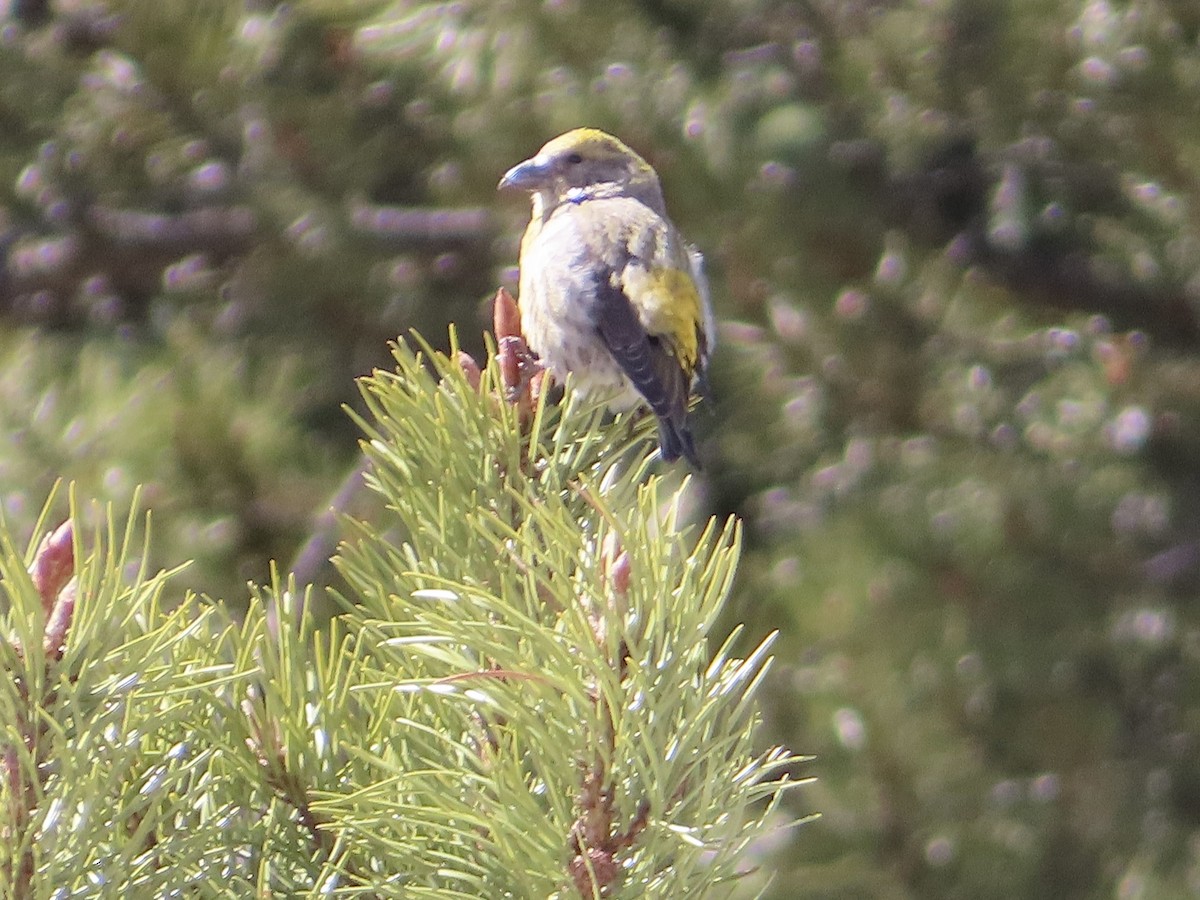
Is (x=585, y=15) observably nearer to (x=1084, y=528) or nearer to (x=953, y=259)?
(x=953, y=259)

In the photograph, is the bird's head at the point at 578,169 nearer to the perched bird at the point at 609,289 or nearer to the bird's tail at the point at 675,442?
the perched bird at the point at 609,289

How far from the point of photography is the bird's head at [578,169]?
2.41 metres

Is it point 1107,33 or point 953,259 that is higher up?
point 1107,33

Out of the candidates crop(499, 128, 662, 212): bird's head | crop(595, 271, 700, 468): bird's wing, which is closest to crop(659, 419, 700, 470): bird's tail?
crop(595, 271, 700, 468): bird's wing

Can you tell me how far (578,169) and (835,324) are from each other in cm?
53

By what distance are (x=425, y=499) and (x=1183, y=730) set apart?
235cm

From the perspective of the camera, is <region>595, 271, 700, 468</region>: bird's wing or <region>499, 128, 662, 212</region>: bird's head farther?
<region>499, 128, 662, 212</region>: bird's head

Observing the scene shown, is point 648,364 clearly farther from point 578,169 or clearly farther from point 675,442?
point 578,169

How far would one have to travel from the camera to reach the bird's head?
2412mm

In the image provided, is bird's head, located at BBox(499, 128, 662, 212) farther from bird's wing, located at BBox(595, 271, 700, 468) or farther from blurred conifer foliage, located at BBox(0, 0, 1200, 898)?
bird's wing, located at BBox(595, 271, 700, 468)

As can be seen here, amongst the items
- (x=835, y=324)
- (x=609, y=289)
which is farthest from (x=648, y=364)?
(x=835, y=324)

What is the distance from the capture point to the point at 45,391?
8.54ft

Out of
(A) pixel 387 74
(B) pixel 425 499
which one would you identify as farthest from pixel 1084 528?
(B) pixel 425 499

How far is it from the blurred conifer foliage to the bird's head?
106 millimetres
